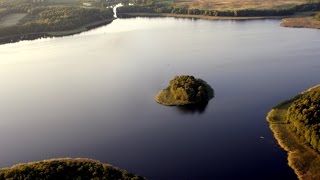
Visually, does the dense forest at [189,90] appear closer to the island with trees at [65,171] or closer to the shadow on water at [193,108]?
the shadow on water at [193,108]

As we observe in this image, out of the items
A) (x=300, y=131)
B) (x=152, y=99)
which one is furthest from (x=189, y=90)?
(x=300, y=131)

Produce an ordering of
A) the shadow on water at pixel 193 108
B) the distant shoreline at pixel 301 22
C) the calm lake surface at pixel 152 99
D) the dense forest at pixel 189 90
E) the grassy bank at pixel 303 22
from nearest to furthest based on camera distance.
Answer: the calm lake surface at pixel 152 99, the shadow on water at pixel 193 108, the dense forest at pixel 189 90, the distant shoreline at pixel 301 22, the grassy bank at pixel 303 22

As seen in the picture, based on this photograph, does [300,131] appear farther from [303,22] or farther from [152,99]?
[303,22]

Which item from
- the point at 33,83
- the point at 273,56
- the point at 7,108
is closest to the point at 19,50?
the point at 33,83

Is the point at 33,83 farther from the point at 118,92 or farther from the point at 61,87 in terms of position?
the point at 118,92

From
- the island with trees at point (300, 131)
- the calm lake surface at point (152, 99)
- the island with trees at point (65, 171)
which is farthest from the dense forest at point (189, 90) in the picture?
the island with trees at point (65, 171)

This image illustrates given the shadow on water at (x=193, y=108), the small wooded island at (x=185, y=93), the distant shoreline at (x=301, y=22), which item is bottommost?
the shadow on water at (x=193, y=108)

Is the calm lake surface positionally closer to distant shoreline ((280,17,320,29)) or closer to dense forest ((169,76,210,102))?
dense forest ((169,76,210,102))
